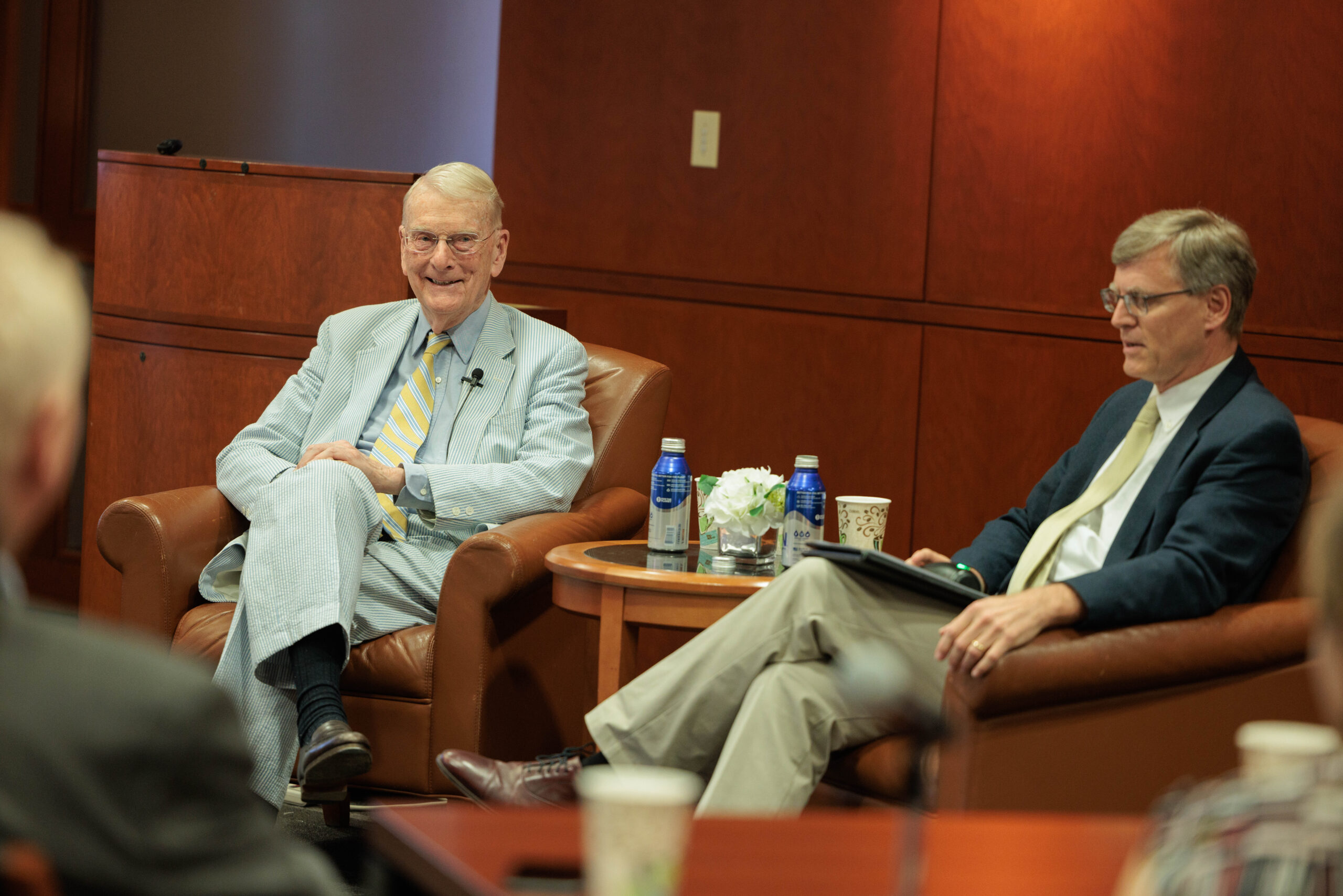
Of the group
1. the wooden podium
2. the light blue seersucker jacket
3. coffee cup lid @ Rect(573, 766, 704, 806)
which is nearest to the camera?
coffee cup lid @ Rect(573, 766, 704, 806)

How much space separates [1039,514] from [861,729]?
2.35 feet

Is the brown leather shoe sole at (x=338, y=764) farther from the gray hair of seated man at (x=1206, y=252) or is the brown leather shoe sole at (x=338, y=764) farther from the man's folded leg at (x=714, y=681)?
the gray hair of seated man at (x=1206, y=252)

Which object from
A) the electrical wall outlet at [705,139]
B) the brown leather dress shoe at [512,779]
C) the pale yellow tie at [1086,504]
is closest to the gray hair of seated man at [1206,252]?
the pale yellow tie at [1086,504]

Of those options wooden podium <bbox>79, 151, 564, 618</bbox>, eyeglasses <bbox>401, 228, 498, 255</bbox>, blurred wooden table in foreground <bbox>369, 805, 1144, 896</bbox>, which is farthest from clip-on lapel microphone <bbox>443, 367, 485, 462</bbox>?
blurred wooden table in foreground <bbox>369, 805, 1144, 896</bbox>

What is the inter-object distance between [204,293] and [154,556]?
105 centimetres

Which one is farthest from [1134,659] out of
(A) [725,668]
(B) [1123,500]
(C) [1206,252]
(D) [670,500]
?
(D) [670,500]

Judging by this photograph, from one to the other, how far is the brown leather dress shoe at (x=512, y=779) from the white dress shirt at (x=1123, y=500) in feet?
3.06

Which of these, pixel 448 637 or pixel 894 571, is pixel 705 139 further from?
pixel 894 571

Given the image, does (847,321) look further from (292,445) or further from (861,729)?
(861,729)

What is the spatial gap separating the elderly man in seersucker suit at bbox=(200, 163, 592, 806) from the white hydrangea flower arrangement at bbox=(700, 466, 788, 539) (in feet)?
1.46

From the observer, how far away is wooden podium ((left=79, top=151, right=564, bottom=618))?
3.68m

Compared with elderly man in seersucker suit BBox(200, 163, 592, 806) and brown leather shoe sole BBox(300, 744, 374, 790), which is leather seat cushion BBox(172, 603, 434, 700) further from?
brown leather shoe sole BBox(300, 744, 374, 790)

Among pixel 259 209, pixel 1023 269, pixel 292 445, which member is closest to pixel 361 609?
pixel 292 445

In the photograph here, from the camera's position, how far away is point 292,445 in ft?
10.6
